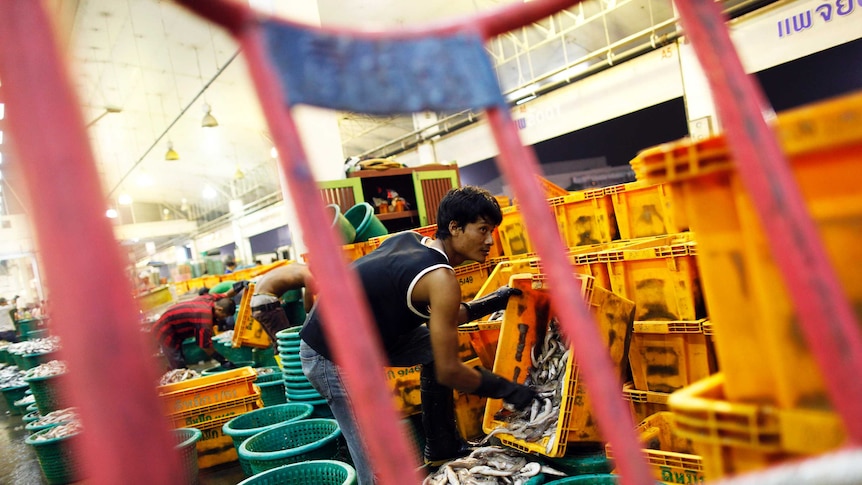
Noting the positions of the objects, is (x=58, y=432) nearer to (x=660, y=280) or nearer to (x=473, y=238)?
(x=473, y=238)

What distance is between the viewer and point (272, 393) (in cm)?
517

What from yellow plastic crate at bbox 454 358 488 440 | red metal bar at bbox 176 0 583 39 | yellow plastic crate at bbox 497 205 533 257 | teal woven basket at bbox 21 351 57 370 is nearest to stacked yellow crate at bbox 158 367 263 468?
yellow plastic crate at bbox 454 358 488 440

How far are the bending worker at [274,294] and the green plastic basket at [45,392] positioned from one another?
2522 millimetres

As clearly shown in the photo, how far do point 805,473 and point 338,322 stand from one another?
0.62 metres

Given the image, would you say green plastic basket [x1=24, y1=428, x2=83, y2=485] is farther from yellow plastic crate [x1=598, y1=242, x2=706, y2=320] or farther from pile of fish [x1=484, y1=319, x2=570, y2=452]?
yellow plastic crate [x1=598, y1=242, x2=706, y2=320]

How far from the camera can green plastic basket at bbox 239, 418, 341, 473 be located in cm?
300

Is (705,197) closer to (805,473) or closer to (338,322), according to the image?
(805,473)

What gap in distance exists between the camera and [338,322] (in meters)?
0.68

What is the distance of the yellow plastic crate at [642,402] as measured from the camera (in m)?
2.89

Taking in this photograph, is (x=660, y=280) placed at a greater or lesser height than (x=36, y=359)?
greater

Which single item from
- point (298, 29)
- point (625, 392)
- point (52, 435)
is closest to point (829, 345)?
point (298, 29)

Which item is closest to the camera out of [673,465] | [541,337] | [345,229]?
[673,465]

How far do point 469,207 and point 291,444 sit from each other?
225 cm

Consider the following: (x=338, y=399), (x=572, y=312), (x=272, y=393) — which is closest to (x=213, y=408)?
(x=272, y=393)
